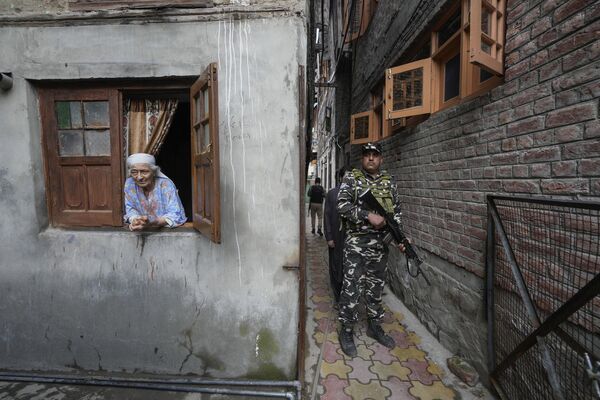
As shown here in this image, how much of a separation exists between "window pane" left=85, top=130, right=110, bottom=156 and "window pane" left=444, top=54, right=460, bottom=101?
3.63 meters

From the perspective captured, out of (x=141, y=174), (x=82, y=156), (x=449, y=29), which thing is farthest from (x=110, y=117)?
(x=449, y=29)

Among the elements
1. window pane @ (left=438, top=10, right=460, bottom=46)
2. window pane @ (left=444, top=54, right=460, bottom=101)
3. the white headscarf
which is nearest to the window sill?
the white headscarf

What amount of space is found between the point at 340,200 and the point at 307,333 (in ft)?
5.36

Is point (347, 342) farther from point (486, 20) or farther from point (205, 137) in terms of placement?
point (486, 20)

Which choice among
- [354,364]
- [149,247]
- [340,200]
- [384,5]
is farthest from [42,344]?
[384,5]

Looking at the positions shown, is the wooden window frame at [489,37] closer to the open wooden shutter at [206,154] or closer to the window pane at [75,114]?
the open wooden shutter at [206,154]

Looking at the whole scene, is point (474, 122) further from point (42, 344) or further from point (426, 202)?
point (42, 344)

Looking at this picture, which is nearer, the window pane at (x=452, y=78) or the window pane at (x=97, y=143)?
the window pane at (x=97, y=143)

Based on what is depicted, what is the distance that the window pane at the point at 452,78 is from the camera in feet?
10.1

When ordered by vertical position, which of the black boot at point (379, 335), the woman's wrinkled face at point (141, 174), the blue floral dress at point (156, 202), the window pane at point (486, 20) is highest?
the window pane at point (486, 20)

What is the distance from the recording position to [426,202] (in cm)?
342

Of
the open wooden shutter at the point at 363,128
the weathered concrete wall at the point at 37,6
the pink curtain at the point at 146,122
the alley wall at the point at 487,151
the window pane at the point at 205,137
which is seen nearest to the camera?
the alley wall at the point at 487,151

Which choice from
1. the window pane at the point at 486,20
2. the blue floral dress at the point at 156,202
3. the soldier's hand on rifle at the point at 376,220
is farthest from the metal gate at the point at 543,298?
the blue floral dress at the point at 156,202

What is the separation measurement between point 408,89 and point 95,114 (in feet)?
11.5
